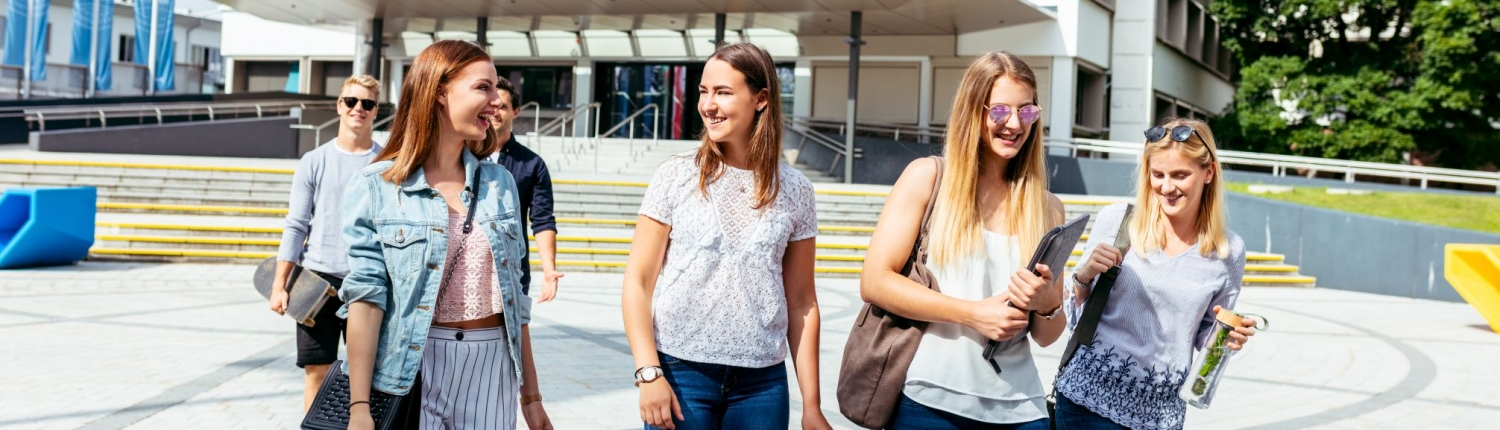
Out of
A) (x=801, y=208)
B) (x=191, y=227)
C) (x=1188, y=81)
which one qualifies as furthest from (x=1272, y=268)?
(x=1188, y=81)

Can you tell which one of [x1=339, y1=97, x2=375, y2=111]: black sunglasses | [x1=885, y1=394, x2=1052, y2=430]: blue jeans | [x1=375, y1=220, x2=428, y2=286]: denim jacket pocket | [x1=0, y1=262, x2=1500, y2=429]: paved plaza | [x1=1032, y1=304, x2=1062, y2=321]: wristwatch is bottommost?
[x1=0, y1=262, x2=1500, y2=429]: paved plaza

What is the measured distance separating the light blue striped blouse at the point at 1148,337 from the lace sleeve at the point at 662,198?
1.14 meters

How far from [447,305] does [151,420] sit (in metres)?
3.56

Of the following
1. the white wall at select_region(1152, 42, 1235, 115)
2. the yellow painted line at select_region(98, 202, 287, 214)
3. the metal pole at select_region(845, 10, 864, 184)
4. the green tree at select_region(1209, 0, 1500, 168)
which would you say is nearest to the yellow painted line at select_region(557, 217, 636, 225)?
the yellow painted line at select_region(98, 202, 287, 214)

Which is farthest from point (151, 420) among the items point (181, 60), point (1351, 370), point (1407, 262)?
point (181, 60)

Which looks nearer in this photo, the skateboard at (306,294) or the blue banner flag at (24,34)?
the skateboard at (306,294)

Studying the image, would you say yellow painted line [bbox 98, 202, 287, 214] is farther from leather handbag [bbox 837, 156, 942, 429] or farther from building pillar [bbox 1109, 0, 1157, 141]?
building pillar [bbox 1109, 0, 1157, 141]

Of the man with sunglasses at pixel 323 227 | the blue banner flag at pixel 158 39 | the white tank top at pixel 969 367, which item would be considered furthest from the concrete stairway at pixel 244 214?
the blue banner flag at pixel 158 39

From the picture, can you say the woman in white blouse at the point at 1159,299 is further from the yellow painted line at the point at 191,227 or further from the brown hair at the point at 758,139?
the yellow painted line at the point at 191,227

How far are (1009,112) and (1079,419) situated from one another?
0.95 meters

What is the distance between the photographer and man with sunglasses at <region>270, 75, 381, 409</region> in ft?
15.5

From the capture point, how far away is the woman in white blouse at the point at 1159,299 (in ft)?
10.5

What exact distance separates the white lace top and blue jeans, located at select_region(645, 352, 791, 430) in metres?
0.03

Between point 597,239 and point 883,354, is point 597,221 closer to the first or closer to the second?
point 597,239
